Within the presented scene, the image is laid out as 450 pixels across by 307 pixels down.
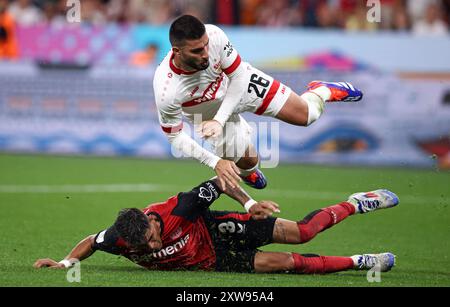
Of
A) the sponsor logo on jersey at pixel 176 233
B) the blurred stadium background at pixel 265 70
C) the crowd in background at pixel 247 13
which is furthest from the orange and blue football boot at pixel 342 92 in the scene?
the crowd in background at pixel 247 13

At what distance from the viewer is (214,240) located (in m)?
9.32

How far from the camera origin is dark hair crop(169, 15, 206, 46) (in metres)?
9.64

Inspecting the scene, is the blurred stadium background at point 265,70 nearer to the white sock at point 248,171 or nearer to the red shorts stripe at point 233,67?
the white sock at point 248,171

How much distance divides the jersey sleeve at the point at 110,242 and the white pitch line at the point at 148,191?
6853 mm

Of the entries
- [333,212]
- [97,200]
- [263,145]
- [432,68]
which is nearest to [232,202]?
[97,200]

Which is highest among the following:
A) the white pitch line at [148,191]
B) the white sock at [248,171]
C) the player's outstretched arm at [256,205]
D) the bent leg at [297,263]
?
the player's outstretched arm at [256,205]

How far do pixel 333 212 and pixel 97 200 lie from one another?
616 centimetres

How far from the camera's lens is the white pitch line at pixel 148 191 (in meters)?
15.7

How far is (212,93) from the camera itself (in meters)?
10.5

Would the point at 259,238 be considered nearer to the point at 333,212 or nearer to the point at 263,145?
the point at 333,212

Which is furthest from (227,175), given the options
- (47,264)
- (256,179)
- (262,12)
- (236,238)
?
(262,12)

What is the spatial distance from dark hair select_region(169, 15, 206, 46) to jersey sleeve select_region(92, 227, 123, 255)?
7.05 feet

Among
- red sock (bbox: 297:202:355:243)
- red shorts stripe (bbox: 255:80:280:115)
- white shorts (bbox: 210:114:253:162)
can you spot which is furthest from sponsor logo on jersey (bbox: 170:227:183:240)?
white shorts (bbox: 210:114:253:162)

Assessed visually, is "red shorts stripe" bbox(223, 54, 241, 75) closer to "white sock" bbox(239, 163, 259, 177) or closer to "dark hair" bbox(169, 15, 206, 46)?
"dark hair" bbox(169, 15, 206, 46)
